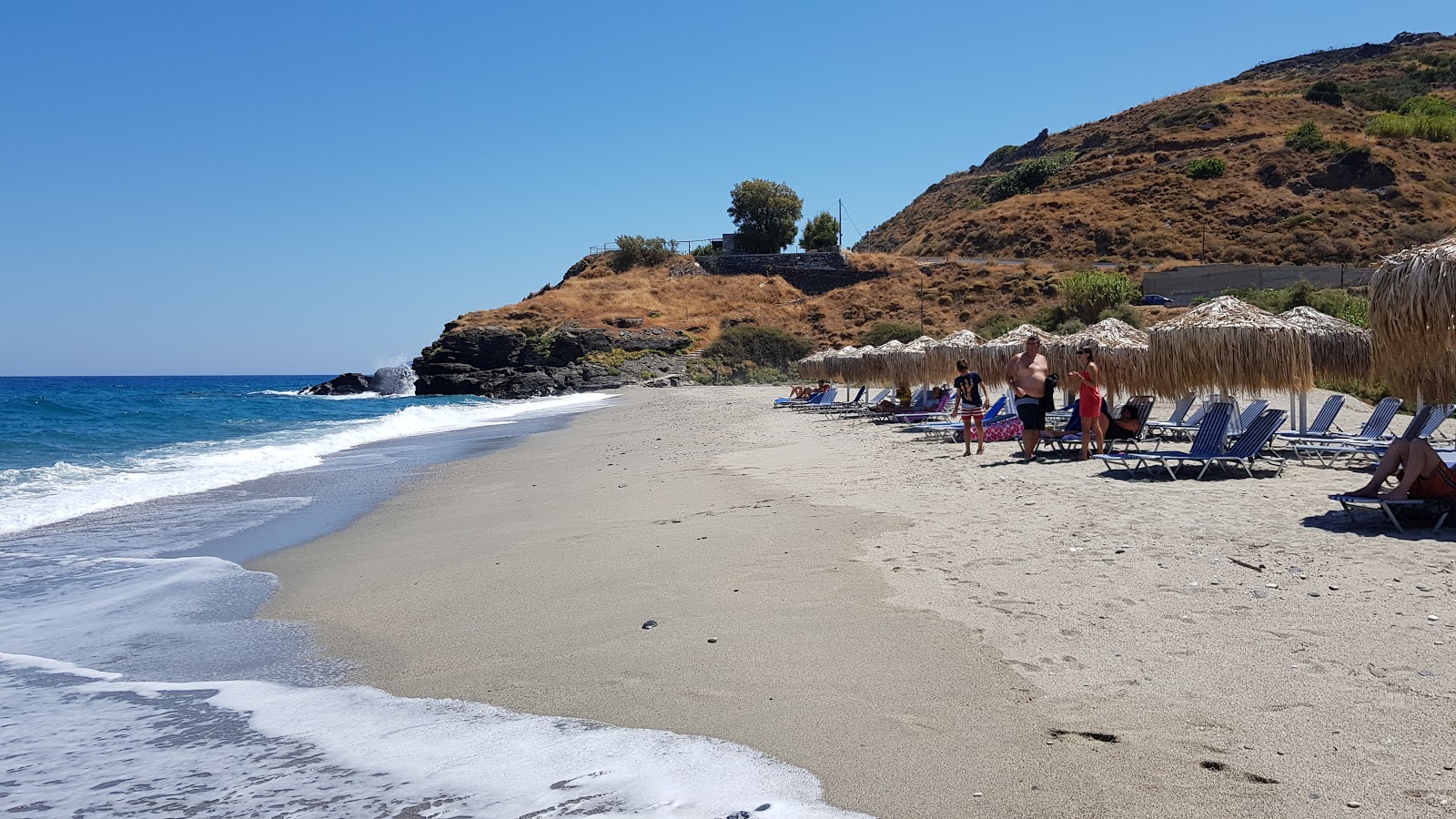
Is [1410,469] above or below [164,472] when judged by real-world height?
above

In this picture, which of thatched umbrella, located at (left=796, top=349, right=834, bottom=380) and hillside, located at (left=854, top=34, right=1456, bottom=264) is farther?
hillside, located at (left=854, top=34, right=1456, bottom=264)

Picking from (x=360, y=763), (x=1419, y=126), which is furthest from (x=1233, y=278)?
(x=360, y=763)

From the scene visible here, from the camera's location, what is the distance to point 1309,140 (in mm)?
59250

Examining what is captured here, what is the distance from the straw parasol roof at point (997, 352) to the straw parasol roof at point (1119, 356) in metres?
2.59

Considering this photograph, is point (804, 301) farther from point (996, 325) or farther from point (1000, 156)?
point (1000, 156)

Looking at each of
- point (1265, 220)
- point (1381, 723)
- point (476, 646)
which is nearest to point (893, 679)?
point (1381, 723)

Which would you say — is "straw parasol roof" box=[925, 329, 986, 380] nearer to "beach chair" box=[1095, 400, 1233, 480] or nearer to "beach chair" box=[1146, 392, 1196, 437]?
"beach chair" box=[1146, 392, 1196, 437]

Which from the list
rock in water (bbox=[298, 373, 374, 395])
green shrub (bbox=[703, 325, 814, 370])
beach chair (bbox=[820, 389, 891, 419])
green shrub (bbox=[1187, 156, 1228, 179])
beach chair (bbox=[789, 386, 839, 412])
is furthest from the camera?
rock in water (bbox=[298, 373, 374, 395])

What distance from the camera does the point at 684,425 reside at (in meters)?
20.3

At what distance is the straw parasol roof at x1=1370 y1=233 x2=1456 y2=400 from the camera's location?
6309mm

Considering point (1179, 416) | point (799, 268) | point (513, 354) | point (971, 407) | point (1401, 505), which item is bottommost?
point (1401, 505)

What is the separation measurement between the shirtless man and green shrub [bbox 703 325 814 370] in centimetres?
4051

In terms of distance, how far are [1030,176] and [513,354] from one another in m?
42.5

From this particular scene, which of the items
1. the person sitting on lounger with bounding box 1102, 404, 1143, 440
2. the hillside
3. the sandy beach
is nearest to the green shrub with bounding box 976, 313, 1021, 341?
the hillside
